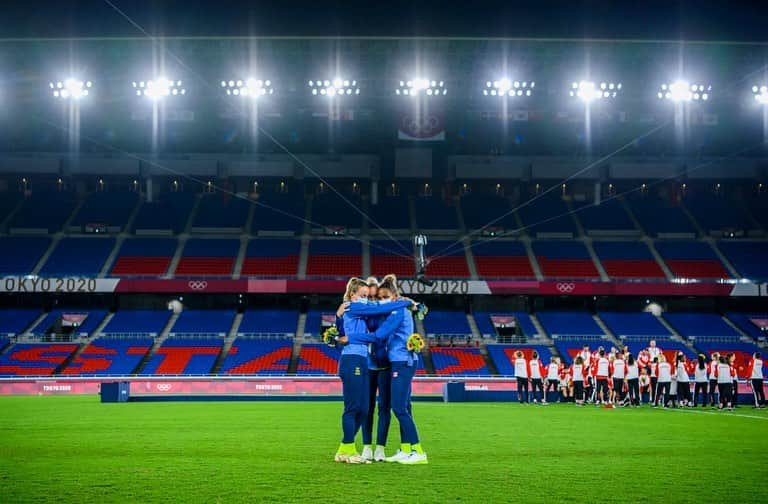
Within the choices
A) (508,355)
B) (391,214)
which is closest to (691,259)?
(508,355)

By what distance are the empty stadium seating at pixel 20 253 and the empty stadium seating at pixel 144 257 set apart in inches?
199

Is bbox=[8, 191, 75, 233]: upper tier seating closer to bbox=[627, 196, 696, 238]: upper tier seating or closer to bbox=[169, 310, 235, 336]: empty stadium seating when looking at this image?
bbox=[169, 310, 235, 336]: empty stadium seating

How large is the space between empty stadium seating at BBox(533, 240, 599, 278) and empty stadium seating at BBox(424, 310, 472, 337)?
6.39 metres

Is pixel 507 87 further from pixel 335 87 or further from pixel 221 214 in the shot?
pixel 221 214

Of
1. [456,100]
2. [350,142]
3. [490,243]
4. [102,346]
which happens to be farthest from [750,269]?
[102,346]

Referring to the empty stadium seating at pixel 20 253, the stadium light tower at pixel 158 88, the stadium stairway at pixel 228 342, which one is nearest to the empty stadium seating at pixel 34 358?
the empty stadium seating at pixel 20 253

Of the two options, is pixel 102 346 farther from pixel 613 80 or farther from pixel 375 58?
pixel 613 80

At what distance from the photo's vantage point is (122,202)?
5803cm

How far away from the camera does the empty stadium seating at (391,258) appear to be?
173ft

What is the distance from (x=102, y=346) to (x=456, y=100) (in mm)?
25152

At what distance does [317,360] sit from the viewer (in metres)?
45.6

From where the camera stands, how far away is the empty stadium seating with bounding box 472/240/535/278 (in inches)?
2073

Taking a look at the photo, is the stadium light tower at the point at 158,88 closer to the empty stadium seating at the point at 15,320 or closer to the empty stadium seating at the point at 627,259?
the empty stadium seating at the point at 15,320

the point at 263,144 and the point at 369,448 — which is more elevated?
the point at 263,144
